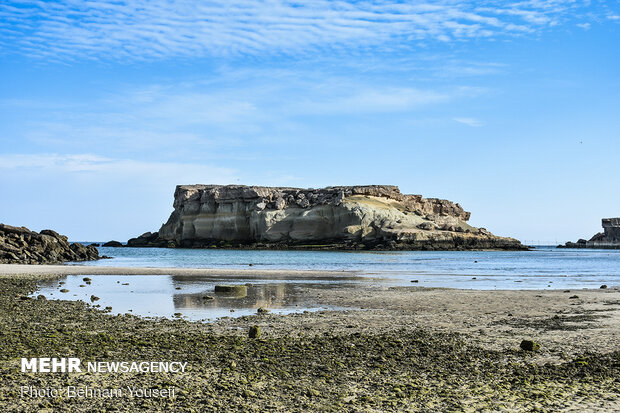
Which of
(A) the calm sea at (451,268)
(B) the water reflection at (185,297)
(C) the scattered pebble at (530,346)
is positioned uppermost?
(B) the water reflection at (185,297)

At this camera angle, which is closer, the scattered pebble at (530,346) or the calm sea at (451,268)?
the scattered pebble at (530,346)

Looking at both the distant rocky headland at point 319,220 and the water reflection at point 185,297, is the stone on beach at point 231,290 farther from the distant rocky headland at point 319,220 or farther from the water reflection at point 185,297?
the distant rocky headland at point 319,220

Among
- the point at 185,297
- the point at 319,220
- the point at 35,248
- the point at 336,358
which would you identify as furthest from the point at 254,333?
the point at 319,220

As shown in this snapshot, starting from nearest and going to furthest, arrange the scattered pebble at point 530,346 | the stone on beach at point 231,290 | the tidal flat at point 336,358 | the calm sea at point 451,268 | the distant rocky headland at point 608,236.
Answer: the tidal flat at point 336,358 → the scattered pebble at point 530,346 → the stone on beach at point 231,290 → the calm sea at point 451,268 → the distant rocky headland at point 608,236

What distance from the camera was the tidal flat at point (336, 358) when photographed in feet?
27.0

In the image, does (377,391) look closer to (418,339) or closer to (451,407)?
(451,407)

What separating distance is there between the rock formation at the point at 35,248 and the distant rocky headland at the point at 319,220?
55635 millimetres

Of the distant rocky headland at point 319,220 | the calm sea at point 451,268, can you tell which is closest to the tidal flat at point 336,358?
the calm sea at point 451,268

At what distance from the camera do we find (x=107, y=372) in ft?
30.6

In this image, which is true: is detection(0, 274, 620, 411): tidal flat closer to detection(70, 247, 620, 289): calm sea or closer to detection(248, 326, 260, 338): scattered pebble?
detection(248, 326, 260, 338): scattered pebble

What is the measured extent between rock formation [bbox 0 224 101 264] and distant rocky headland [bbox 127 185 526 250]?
55635 mm

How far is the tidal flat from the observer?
822cm

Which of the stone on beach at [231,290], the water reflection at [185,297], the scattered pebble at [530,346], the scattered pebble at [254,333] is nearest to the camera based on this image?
the scattered pebble at [530,346]

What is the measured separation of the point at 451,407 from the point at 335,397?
1630mm
